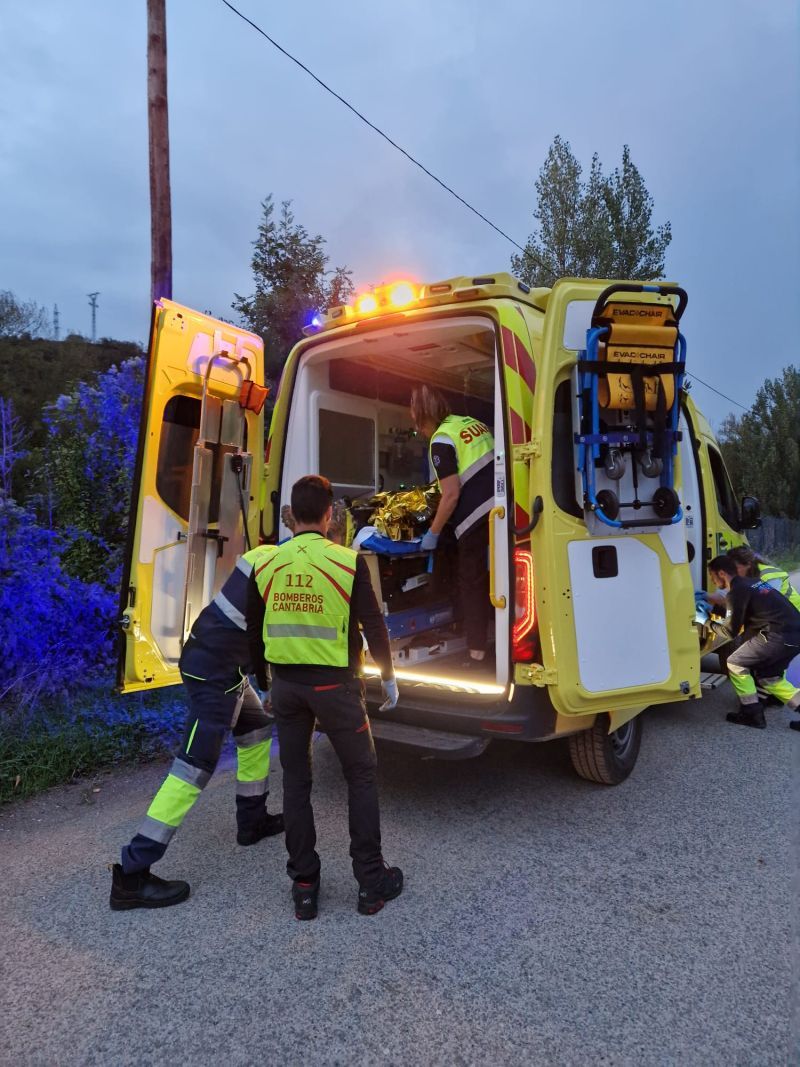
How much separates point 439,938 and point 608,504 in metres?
1.92

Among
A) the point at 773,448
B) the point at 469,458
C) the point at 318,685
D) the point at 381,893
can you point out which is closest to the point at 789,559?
the point at 773,448

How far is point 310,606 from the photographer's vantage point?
2.63 meters

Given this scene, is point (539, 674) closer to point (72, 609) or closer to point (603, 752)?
point (603, 752)

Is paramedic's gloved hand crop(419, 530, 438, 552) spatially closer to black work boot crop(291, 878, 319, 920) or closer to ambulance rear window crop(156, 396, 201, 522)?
ambulance rear window crop(156, 396, 201, 522)

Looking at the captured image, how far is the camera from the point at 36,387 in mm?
20984

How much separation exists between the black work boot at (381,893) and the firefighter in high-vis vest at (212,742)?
72cm

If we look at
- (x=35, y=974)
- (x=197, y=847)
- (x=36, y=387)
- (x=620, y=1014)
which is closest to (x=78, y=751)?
(x=197, y=847)

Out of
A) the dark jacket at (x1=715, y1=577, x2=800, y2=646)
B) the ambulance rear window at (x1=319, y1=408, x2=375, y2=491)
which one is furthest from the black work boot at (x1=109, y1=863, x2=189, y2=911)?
→ the dark jacket at (x1=715, y1=577, x2=800, y2=646)

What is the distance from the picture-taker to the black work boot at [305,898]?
263 centimetres

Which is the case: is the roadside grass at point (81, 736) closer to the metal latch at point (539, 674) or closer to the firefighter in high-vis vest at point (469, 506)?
the firefighter in high-vis vest at point (469, 506)

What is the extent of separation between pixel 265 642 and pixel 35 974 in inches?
51.6

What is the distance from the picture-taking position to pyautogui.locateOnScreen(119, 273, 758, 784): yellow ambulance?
3117 mm

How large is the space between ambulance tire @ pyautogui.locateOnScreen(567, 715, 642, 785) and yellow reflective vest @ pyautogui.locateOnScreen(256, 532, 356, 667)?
5.22 ft

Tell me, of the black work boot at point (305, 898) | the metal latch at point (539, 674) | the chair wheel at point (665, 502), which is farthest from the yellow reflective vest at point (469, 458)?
the black work boot at point (305, 898)
